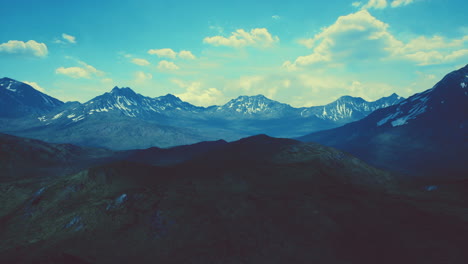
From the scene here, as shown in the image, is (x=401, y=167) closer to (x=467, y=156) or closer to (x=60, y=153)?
(x=467, y=156)

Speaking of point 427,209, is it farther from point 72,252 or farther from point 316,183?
point 72,252

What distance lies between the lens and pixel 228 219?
184ft

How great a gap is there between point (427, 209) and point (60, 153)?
195405 millimetres

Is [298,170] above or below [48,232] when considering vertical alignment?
above

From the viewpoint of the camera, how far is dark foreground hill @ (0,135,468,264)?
45.7m

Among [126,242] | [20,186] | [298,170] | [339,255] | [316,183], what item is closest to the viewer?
[339,255]

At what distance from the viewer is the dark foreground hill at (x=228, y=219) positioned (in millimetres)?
45719

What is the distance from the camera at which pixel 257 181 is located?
74375mm

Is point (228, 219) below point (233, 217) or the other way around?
below

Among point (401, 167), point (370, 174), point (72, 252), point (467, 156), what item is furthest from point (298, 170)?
point (467, 156)

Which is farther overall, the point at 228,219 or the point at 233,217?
the point at 233,217

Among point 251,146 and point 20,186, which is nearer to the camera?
point 20,186

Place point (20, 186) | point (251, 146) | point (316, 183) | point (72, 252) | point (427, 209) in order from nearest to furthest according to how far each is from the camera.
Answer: point (72, 252) < point (427, 209) < point (316, 183) < point (20, 186) < point (251, 146)

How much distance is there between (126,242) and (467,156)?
650 feet
